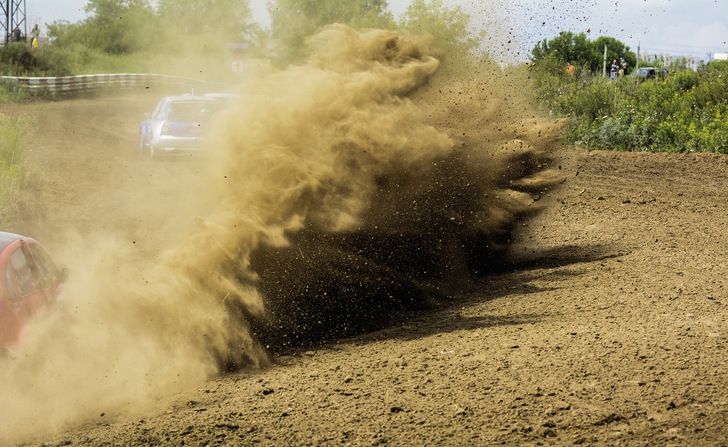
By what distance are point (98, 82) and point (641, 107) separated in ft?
108

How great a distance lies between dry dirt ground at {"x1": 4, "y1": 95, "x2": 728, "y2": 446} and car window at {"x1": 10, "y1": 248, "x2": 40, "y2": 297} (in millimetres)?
1336

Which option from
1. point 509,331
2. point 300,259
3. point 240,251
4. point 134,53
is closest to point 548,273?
point 509,331

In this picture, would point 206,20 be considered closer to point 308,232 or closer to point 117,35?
point 117,35

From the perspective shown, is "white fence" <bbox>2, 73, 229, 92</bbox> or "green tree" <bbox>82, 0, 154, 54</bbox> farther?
"green tree" <bbox>82, 0, 154, 54</bbox>

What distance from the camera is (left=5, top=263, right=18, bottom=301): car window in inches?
218

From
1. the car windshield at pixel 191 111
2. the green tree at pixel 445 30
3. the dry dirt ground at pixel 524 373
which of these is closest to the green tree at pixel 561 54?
the green tree at pixel 445 30

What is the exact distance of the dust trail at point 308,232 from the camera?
6.27m

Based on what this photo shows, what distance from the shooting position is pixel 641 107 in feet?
75.7

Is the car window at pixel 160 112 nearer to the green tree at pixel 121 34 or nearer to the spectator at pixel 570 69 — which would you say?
the spectator at pixel 570 69

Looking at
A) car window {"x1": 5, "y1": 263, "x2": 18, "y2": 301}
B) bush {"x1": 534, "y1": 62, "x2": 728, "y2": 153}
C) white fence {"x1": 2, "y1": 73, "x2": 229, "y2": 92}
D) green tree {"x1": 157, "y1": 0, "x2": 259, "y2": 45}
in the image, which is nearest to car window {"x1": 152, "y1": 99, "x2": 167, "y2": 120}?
bush {"x1": 534, "y1": 62, "x2": 728, "y2": 153}

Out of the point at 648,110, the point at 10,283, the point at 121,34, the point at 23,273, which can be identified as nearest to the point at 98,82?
the point at 121,34

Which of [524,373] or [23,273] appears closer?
[524,373]

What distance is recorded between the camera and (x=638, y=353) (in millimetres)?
5801

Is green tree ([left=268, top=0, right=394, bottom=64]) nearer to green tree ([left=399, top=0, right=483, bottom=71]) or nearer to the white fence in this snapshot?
the white fence
